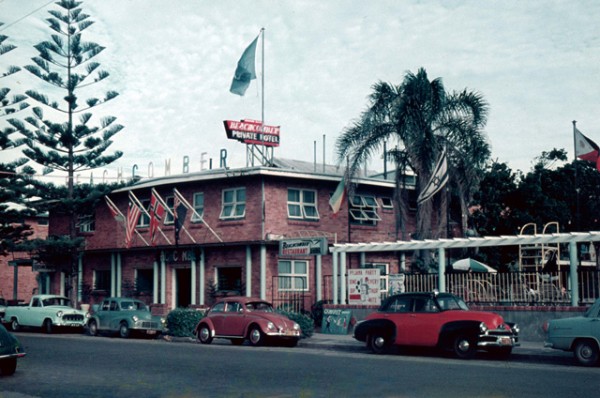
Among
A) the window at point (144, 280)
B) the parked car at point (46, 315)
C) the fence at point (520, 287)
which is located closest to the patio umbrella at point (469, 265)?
Answer: the fence at point (520, 287)

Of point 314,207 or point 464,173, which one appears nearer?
point 464,173

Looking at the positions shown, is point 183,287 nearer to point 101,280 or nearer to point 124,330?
point 101,280

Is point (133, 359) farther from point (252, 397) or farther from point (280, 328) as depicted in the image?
point (252, 397)

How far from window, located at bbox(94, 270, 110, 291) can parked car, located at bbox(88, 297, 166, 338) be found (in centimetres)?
1087

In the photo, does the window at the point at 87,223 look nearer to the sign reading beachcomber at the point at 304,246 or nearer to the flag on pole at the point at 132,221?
the flag on pole at the point at 132,221

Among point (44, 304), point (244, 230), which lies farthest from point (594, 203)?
point (44, 304)

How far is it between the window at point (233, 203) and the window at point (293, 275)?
2.84 m

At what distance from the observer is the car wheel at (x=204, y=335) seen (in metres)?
22.7

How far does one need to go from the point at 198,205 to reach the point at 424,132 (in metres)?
11.3

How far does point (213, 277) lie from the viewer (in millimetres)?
32781

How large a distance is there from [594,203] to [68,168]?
28.3 metres

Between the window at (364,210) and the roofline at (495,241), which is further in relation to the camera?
the window at (364,210)

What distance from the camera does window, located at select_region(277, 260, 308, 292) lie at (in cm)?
3156

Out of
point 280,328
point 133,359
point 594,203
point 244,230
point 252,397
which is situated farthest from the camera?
point 594,203
